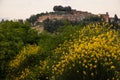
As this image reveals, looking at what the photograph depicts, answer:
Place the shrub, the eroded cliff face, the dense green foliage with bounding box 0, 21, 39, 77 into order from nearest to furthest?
the shrub, the dense green foliage with bounding box 0, 21, 39, 77, the eroded cliff face

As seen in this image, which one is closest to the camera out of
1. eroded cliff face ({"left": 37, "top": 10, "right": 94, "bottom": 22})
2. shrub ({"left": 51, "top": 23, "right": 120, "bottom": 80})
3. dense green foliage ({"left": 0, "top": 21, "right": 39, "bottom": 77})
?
shrub ({"left": 51, "top": 23, "right": 120, "bottom": 80})

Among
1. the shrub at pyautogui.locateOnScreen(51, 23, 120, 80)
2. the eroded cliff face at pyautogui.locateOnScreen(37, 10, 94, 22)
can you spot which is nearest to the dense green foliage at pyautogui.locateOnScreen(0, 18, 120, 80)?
the shrub at pyautogui.locateOnScreen(51, 23, 120, 80)

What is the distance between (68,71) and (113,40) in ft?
6.01

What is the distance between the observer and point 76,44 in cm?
1492

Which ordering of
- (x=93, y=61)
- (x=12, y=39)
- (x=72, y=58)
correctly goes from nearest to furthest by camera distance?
(x=93, y=61) → (x=72, y=58) → (x=12, y=39)

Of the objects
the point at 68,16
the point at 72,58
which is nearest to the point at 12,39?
the point at 72,58

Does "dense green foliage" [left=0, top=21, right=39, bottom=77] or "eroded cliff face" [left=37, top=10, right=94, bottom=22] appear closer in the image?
"dense green foliage" [left=0, top=21, right=39, bottom=77]

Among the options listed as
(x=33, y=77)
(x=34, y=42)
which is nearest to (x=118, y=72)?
(x=33, y=77)

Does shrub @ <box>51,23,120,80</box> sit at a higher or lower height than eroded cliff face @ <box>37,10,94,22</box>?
higher

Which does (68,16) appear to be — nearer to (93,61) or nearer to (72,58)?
(72,58)

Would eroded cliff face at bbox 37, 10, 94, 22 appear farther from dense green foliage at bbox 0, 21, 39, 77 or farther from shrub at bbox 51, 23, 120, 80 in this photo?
shrub at bbox 51, 23, 120, 80

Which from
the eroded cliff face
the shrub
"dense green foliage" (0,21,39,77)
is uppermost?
the shrub

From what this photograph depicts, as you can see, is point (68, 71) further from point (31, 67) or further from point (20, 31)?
point (20, 31)

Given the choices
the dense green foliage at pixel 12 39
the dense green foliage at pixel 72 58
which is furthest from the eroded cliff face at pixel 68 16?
the dense green foliage at pixel 72 58
